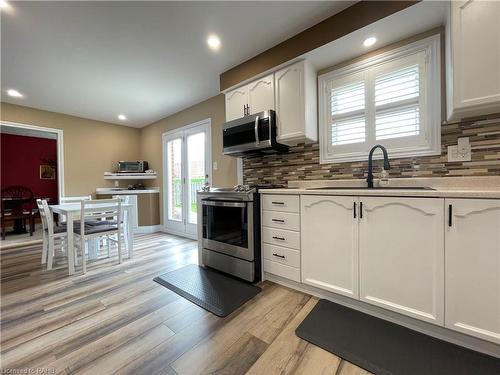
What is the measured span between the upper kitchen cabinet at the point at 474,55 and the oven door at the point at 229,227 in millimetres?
1719

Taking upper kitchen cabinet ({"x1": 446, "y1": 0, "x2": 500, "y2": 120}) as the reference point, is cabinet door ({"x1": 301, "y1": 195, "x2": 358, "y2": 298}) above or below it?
below

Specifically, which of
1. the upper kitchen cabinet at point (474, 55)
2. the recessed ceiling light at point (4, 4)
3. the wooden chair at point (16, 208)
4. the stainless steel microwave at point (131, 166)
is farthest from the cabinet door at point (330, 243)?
the wooden chair at point (16, 208)

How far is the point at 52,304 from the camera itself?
175 cm

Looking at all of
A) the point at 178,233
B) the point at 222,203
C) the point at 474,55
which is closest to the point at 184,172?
the point at 178,233

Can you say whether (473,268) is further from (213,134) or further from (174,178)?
(174,178)

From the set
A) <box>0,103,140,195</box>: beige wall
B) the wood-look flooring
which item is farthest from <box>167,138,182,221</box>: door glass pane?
the wood-look flooring

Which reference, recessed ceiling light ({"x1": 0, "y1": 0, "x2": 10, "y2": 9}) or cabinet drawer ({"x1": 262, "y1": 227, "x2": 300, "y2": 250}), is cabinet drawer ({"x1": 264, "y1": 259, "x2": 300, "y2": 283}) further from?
recessed ceiling light ({"x1": 0, "y1": 0, "x2": 10, "y2": 9})

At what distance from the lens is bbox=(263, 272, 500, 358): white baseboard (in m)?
1.20

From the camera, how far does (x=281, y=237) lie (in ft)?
6.44

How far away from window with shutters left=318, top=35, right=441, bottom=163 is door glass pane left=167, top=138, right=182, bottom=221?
2.89m

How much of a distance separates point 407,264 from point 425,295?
193 mm

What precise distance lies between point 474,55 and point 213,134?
2879 millimetres

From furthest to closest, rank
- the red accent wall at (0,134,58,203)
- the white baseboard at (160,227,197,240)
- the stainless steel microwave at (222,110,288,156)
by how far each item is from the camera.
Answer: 1. the red accent wall at (0,134,58,203)
2. the white baseboard at (160,227,197,240)
3. the stainless steel microwave at (222,110,288,156)

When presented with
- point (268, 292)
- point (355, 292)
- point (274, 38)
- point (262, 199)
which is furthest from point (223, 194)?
point (274, 38)
